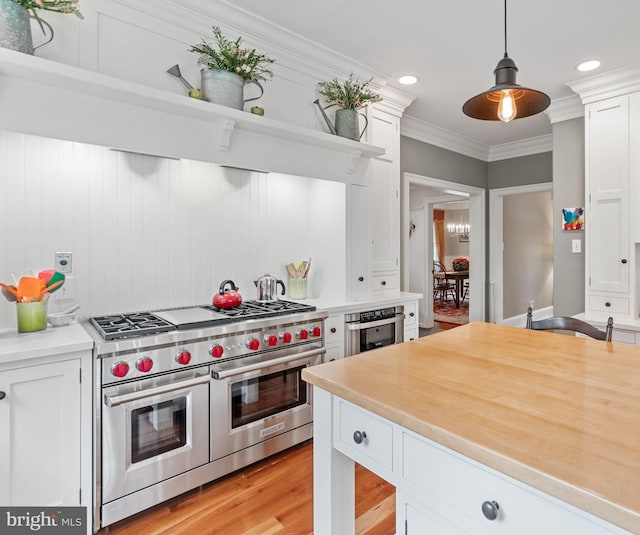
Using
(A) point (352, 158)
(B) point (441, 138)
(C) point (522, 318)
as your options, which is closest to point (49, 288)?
(A) point (352, 158)

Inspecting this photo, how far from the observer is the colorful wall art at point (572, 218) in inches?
140

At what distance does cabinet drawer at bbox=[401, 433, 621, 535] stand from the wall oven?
1711 mm

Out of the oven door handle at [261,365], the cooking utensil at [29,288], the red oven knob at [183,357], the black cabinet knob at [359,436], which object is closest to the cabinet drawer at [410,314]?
the oven door handle at [261,365]

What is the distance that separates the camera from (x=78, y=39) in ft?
6.05

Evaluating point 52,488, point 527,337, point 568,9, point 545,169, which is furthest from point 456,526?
point 545,169

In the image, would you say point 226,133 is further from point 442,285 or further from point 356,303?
point 442,285

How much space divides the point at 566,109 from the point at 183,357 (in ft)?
12.8

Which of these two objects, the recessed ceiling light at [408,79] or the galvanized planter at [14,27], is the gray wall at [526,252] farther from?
the galvanized planter at [14,27]

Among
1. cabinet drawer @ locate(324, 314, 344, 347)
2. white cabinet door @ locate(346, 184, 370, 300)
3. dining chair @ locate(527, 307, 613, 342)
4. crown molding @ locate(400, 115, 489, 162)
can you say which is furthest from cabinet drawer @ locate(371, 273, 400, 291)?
crown molding @ locate(400, 115, 489, 162)

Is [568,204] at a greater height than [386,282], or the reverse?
[568,204]

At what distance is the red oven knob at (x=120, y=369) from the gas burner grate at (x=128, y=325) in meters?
0.12

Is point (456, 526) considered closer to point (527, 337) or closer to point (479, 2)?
point (527, 337)

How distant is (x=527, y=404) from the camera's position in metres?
1.03

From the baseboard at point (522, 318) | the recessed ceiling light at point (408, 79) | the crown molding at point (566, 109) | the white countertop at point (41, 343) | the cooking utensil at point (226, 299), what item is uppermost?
the recessed ceiling light at point (408, 79)
